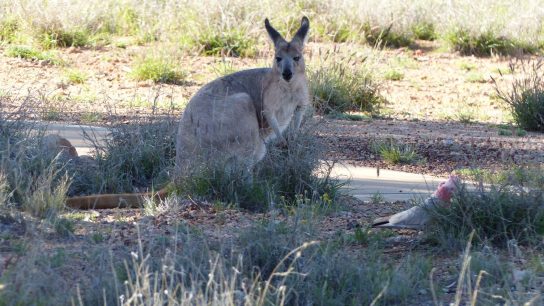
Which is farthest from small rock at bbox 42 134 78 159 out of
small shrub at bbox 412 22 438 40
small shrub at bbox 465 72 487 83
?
small shrub at bbox 412 22 438 40

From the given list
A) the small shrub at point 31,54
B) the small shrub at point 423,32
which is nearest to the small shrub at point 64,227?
the small shrub at point 31,54

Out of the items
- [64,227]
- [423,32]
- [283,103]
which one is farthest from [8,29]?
[64,227]

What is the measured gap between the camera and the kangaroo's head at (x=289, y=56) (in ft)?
31.6

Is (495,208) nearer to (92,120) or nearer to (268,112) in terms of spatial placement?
(268,112)

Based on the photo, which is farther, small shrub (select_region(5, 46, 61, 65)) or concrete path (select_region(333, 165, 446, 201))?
small shrub (select_region(5, 46, 61, 65))

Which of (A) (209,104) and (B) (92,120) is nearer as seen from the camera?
(A) (209,104)

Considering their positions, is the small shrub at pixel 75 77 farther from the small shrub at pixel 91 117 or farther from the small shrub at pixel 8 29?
the small shrub at pixel 91 117

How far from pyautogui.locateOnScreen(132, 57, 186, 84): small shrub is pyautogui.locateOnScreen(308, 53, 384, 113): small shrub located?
8.87ft

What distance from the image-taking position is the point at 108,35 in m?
19.2

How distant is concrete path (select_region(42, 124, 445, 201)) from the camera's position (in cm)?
905

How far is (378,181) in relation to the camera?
9.87m

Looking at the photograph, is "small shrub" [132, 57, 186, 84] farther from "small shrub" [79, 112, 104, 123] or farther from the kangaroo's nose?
the kangaroo's nose

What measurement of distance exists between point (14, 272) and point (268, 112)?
483 centimetres

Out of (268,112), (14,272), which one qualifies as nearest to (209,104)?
(268,112)
